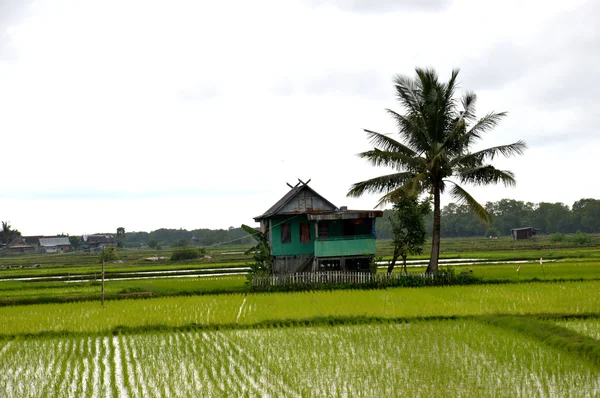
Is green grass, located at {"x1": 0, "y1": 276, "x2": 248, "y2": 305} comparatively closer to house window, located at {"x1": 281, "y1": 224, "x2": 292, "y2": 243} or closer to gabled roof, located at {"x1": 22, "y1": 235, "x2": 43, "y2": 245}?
house window, located at {"x1": 281, "y1": 224, "x2": 292, "y2": 243}

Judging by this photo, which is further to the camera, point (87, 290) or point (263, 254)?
point (87, 290)

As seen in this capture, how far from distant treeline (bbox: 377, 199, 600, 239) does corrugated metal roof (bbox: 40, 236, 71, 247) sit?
67011 mm

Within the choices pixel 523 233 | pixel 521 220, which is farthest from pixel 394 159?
pixel 521 220

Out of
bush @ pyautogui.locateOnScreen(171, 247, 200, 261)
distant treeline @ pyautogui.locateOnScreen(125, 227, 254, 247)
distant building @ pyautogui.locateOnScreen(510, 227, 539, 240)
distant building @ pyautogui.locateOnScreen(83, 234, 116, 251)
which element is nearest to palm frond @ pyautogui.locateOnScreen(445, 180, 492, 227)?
bush @ pyautogui.locateOnScreen(171, 247, 200, 261)

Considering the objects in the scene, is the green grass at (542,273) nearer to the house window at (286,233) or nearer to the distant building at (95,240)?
the house window at (286,233)

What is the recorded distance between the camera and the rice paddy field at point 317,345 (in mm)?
9859

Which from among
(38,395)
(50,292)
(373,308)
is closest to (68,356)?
Result: (38,395)

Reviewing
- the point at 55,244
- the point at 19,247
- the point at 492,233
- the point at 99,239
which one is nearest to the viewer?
the point at 492,233

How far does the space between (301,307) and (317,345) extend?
612 centimetres

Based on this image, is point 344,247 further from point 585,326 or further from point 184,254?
point 184,254

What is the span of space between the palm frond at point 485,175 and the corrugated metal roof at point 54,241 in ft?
361

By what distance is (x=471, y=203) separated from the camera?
25.8m

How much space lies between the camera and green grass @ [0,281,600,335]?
17141 millimetres

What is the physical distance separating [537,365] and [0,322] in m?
15.9
